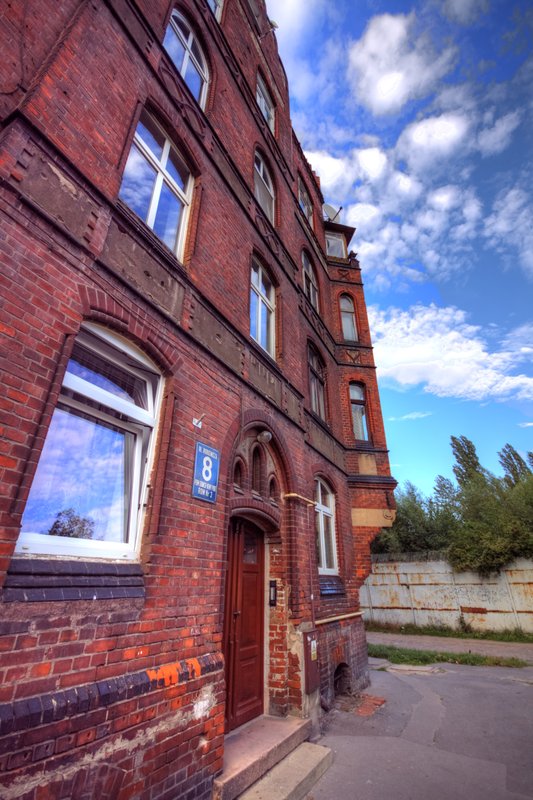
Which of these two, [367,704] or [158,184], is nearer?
[158,184]

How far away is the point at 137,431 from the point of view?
3.57 meters

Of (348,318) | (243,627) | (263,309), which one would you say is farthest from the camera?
(348,318)

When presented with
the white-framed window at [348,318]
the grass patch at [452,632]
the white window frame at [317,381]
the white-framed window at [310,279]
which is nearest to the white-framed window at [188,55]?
the white-framed window at [310,279]

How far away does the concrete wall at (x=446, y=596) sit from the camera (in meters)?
14.6

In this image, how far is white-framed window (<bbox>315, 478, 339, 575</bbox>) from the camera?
8.03 metres

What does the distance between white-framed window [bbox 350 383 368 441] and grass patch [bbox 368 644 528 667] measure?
6.72 m

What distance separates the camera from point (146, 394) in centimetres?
375

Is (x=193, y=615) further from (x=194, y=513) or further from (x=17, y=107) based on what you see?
(x=17, y=107)

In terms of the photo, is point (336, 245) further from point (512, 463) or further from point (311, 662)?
point (512, 463)

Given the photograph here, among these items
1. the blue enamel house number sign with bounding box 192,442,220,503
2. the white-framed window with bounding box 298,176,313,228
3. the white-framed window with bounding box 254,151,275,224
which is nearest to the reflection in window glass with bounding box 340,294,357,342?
the white-framed window with bounding box 298,176,313,228

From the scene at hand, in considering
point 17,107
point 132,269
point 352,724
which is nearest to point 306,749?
point 352,724

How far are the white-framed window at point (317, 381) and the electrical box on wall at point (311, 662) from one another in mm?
4971

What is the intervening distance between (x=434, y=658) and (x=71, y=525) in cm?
1277

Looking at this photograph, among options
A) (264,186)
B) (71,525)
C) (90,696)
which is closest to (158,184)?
(71,525)
